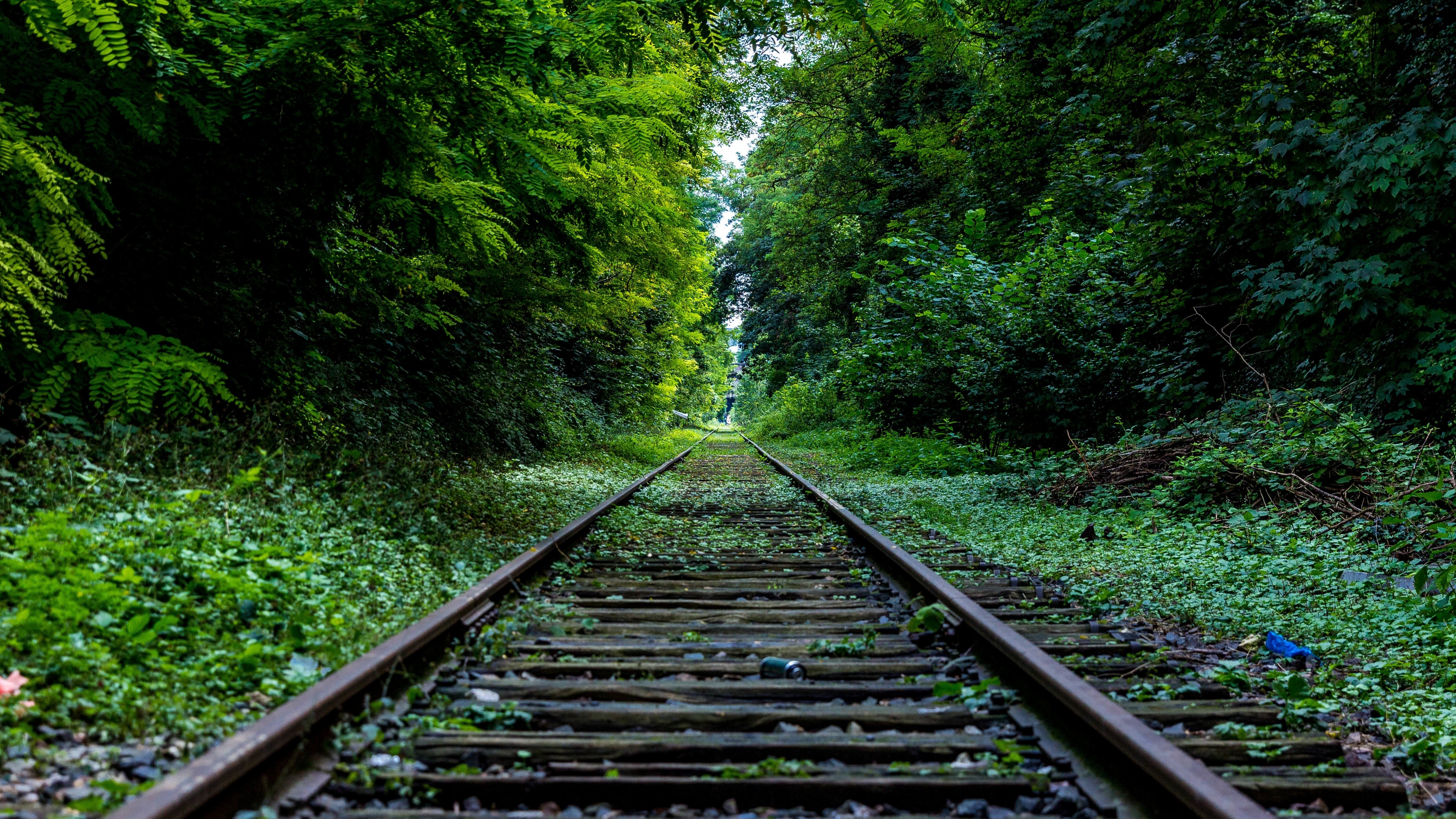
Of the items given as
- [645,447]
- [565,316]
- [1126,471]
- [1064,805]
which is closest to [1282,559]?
[1126,471]

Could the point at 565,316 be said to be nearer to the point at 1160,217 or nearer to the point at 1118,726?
the point at 1160,217

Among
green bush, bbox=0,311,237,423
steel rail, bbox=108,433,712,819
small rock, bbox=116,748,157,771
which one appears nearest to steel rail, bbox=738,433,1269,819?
steel rail, bbox=108,433,712,819

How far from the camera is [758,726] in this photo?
2967 millimetres

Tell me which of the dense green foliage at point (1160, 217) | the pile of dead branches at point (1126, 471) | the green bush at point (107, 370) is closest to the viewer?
the green bush at point (107, 370)

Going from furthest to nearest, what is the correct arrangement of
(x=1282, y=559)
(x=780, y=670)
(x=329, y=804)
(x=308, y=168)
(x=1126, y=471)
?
(x=1126, y=471), (x=1282, y=559), (x=308, y=168), (x=780, y=670), (x=329, y=804)

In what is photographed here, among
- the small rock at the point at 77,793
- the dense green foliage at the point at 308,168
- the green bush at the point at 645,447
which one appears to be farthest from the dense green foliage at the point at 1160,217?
the small rock at the point at 77,793

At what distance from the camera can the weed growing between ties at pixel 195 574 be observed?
2816mm

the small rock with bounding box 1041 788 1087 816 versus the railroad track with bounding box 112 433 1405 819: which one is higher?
the railroad track with bounding box 112 433 1405 819

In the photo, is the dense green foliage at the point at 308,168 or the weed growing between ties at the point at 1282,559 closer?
the weed growing between ties at the point at 1282,559

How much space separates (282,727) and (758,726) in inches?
59.1

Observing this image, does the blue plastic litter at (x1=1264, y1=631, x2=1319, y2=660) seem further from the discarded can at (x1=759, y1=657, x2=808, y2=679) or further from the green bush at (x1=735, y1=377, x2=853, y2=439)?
the green bush at (x1=735, y1=377, x2=853, y2=439)

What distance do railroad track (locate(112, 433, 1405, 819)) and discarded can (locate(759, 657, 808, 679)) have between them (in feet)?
0.03

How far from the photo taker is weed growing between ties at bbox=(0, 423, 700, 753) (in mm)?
Result: 2816

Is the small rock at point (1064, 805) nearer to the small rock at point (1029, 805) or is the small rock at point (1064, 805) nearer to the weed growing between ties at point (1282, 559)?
the small rock at point (1029, 805)
